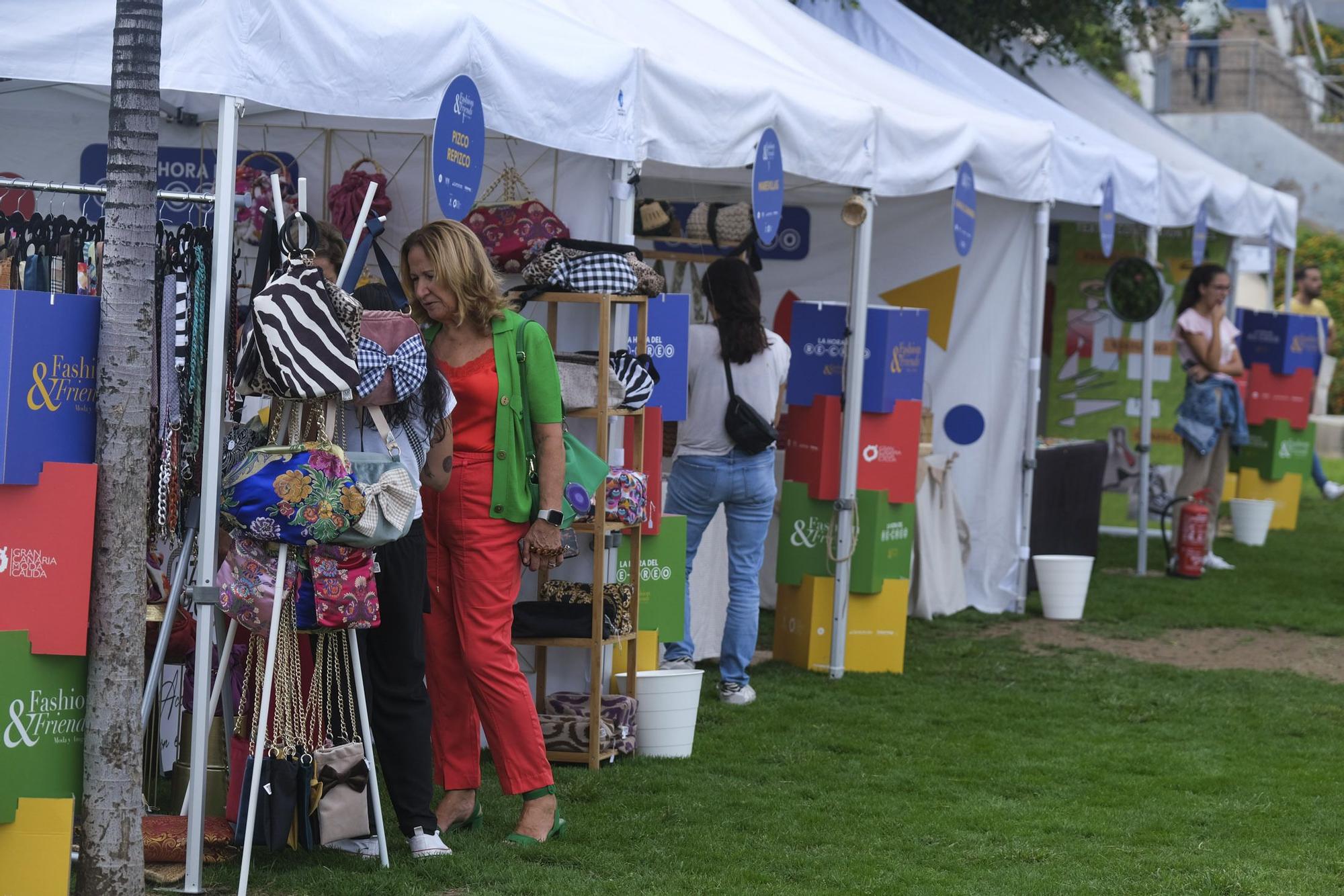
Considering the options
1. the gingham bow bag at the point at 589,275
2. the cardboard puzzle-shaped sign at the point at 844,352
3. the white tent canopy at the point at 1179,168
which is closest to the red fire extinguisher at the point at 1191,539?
the white tent canopy at the point at 1179,168

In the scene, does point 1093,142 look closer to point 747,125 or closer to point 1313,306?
point 747,125

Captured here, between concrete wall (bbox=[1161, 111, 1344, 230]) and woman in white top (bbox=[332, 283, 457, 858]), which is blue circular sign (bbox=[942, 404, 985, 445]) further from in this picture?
concrete wall (bbox=[1161, 111, 1344, 230])

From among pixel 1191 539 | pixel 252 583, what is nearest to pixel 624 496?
pixel 252 583

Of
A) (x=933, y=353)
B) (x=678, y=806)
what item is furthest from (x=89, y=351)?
(x=933, y=353)

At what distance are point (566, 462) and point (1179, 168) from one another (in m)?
7.34

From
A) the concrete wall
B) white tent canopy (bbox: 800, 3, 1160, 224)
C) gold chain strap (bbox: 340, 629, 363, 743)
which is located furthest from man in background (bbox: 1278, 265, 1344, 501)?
gold chain strap (bbox: 340, 629, 363, 743)

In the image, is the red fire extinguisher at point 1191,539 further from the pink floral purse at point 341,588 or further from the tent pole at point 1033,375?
the pink floral purse at point 341,588

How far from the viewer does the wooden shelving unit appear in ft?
18.4

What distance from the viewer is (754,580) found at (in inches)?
276

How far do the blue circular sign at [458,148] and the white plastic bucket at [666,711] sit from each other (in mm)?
1855

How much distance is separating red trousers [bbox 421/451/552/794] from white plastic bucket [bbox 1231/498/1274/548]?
923 cm

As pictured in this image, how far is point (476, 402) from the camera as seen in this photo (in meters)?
4.68

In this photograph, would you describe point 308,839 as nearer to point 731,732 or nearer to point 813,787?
point 813,787

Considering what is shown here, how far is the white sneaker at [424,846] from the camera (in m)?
4.60
